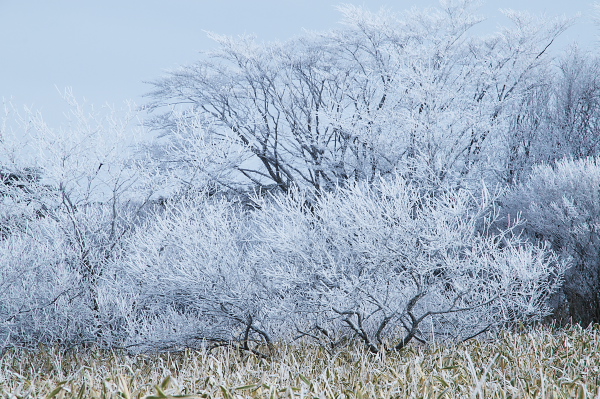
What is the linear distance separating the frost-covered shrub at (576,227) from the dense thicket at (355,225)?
0.03 m

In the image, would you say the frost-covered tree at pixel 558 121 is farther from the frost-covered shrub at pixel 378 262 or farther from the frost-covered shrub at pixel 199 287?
the frost-covered shrub at pixel 199 287

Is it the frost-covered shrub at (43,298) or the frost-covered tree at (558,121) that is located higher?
the frost-covered tree at (558,121)

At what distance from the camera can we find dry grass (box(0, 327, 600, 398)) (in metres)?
3.15

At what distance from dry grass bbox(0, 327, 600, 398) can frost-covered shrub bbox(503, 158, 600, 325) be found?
1.45m

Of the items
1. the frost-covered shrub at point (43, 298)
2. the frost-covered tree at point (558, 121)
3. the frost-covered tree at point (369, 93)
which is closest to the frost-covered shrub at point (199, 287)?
the frost-covered shrub at point (43, 298)

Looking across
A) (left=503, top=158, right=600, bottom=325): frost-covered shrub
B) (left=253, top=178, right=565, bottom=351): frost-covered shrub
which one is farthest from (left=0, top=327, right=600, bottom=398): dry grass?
(left=503, top=158, right=600, bottom=325): frost-covered shrub

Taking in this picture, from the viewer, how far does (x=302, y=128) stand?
46.1ft

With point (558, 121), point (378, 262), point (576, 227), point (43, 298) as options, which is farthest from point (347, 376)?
point (558, 121)

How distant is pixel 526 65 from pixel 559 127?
1.65 m

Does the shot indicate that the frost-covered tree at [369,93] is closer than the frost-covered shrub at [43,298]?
No

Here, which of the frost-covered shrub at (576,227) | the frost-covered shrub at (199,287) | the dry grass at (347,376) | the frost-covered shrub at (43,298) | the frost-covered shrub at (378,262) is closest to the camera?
the dry grass at (347,376)

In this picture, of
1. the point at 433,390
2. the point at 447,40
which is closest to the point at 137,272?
the point at 433,390

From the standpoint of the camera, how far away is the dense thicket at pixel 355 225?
6.39 metres

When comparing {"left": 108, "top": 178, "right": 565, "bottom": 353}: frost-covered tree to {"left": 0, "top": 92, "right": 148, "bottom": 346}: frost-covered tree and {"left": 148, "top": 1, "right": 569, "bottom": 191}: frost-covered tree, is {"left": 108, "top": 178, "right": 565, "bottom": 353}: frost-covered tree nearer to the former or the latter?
{"left": 0, "top": 92, "right": 148, "bottom": 346}: frost-covered tree
